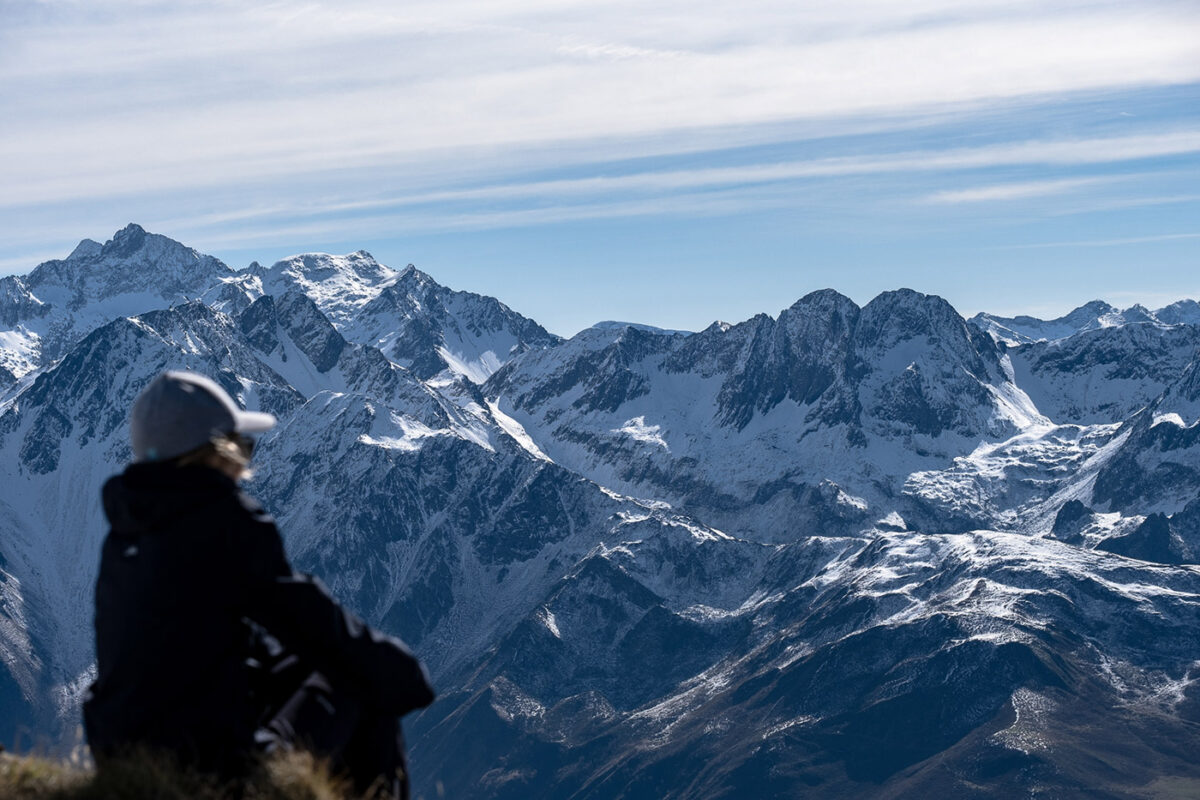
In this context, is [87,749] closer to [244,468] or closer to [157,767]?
[157,767]

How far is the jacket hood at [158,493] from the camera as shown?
53.8 ft

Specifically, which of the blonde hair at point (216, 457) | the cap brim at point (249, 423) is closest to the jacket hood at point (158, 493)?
the blonde hair at point (216, 457)

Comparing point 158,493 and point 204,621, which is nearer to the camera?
point 204,621

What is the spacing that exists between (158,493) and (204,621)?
135cm

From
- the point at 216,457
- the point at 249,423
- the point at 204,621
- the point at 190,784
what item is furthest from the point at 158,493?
the point at 190,784

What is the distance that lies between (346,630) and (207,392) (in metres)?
2.82

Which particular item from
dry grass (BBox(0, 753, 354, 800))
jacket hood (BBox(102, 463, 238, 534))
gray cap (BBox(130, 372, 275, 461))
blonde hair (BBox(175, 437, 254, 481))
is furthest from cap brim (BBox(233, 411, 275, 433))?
dry grass (BBox(0, 753, 354, 800))

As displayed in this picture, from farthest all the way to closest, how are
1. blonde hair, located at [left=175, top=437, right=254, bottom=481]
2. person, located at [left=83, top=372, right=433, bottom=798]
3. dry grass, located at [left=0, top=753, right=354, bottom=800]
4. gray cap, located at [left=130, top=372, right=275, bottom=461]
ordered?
blonde hair, located at [left=175, top=437, right=254, bottom=481]
gray cap, located at [left=130, top=372, right=275, bottom=461]
person, located at [left=83, top=372, right=433, bottom=798]
dry grass, located at [left=0, top=753, right=354, bottom=800]

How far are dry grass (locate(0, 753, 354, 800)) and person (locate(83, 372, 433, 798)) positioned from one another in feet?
0.79

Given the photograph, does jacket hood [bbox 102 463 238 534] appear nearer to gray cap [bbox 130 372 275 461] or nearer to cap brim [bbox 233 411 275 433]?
gray cap [bbox 130 372 275 461]

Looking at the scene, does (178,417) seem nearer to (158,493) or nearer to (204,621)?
(158,493)

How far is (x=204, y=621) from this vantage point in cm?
1631

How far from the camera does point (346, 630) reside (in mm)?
16422

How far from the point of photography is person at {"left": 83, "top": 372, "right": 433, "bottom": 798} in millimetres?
16219
